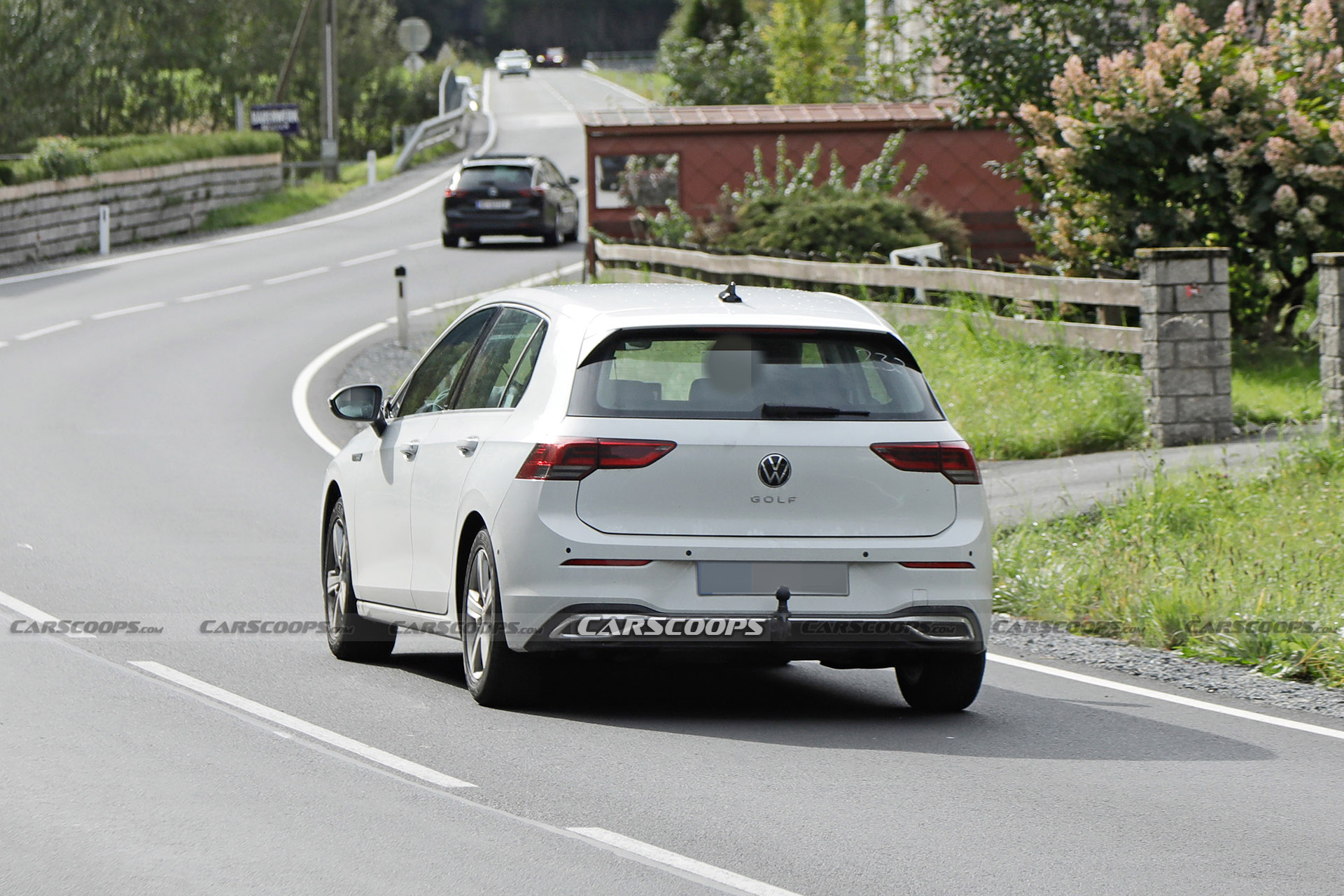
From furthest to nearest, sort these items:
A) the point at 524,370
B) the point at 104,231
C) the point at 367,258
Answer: the point at 104,231 → the point at 367,258 → the point at 524,370

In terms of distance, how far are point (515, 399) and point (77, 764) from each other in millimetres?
2115

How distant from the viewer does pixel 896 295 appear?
69.0 feet

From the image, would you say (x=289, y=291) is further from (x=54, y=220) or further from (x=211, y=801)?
(x=211, y=801)

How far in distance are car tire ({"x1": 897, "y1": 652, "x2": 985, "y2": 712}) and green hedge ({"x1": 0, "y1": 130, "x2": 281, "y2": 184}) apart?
30.6 meters

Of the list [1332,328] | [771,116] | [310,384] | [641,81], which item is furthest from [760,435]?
[641,81]

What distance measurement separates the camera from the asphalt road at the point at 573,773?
5.63 metres

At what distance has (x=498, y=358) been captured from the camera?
27.3 ft

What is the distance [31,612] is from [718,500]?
483 centimetres

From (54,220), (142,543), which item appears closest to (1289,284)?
(142,543)

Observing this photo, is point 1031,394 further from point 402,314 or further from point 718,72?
point 718,72

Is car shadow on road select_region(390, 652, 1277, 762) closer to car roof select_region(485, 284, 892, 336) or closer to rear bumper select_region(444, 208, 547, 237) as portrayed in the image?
car roof select_region(485, 284, 892, 336)

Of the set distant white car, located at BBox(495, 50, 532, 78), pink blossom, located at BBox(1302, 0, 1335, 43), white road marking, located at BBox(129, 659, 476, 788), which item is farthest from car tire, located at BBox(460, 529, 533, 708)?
distant white car, located at BBox(495, 50, 532, 78)

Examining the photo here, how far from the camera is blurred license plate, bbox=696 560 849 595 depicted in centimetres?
737

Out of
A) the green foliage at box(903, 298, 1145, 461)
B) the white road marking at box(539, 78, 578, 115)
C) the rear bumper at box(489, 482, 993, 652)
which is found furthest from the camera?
the white road marking at box(539, 78, 578, 115)
